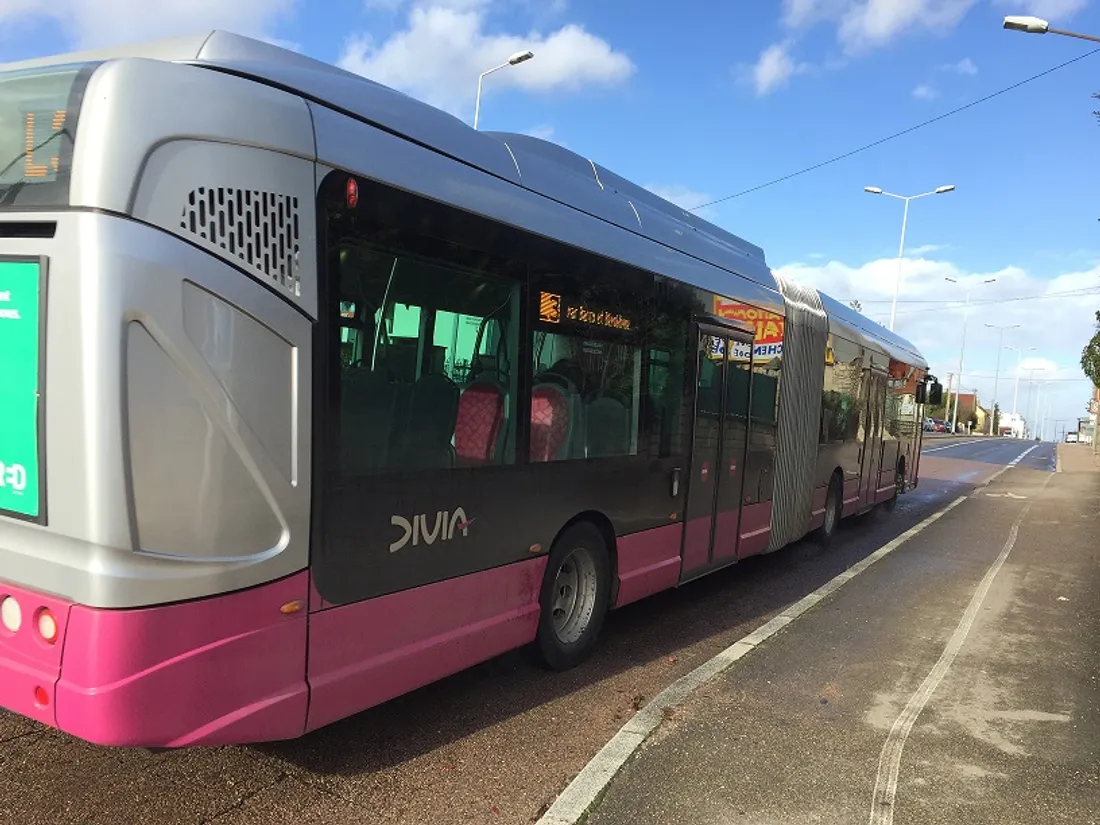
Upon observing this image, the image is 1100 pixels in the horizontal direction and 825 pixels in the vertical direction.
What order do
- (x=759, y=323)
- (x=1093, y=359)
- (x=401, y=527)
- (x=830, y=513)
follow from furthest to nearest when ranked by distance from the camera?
(x=1093, y=359), (x=830, y=513), (x=759, y=323), (x=401, y=527)

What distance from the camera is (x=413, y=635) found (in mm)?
3732

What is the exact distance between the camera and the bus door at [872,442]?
11570 millimetres

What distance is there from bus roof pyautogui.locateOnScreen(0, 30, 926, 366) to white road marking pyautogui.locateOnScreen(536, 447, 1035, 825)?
2984 millimetres

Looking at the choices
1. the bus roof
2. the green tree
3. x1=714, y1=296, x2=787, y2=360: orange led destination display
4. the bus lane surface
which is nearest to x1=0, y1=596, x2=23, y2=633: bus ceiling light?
the bus lane surface

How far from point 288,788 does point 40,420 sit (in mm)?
1863

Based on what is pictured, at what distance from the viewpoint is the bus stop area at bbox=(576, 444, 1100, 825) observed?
3564 millimetres

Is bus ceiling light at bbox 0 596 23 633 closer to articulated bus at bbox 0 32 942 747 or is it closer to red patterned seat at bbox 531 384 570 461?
articulated bus at bbox 0 32 942 747

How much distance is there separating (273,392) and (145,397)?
46 centimetres

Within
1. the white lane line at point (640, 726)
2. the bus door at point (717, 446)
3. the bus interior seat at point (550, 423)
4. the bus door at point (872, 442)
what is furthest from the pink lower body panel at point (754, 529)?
the bus door at point (872, 442)

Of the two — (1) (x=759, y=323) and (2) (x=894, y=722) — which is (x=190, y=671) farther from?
(1) (x=759, y=323)

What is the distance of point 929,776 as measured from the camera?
12.7 feet

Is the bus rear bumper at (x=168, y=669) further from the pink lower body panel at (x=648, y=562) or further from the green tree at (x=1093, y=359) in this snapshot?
the green tree at (x=1093, y=359)

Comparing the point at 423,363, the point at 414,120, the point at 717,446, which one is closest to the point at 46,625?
the point at 423,363

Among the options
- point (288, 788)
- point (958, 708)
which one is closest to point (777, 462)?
point (958, 708)
